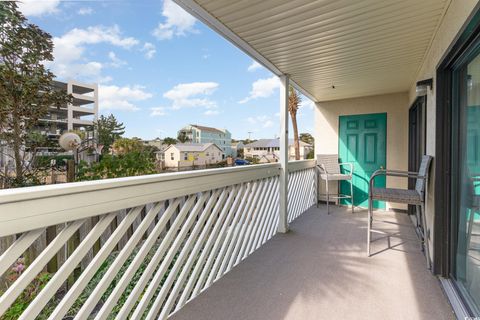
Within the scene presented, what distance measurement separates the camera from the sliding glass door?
157 cm

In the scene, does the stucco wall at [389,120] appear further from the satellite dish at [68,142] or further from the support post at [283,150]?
the satellite dish at [68,142]

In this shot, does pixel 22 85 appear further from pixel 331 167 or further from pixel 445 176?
pixel 331 167

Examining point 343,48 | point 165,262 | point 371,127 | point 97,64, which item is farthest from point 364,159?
point 97,64

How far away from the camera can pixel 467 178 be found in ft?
5.69

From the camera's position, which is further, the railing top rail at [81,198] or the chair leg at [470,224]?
the chair leg at [470,224]

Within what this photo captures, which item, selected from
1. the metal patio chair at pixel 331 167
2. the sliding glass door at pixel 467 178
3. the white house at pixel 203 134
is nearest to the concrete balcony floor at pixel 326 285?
the sliding glass door at pixel 467 178

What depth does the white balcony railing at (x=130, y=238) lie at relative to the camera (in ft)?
3.30

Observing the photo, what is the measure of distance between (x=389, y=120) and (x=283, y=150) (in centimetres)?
266

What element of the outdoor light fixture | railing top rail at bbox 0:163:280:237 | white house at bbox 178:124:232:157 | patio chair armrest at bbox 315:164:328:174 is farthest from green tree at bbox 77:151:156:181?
white house at bbox 178:124:232:157

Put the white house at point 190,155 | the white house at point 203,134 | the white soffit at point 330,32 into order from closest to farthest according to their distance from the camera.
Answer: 1. the white soffit at point 330,32
2. the white house at point 190,155
3. the white house at point 203,134

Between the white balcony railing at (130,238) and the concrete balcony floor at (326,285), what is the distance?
193mm

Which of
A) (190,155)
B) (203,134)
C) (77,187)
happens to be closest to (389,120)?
(77,187)

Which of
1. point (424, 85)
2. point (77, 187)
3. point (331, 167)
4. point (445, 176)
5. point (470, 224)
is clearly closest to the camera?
point (77, 187)

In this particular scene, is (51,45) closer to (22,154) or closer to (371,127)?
(22,154)
